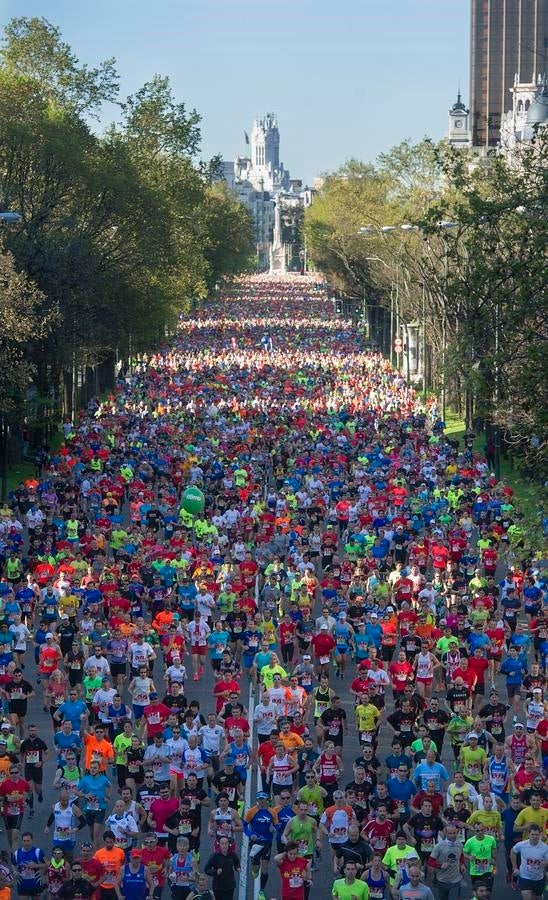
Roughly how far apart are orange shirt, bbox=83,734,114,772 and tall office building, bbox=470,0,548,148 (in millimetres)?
146200

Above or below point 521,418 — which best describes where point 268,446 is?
below

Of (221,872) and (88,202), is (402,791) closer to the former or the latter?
(221,872)

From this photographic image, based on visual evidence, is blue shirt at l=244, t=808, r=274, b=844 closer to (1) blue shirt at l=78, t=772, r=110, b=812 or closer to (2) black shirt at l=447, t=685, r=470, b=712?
(1) blue shirt at l=78, t=772, r=110, b=812

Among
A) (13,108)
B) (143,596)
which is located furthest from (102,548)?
(13,108)

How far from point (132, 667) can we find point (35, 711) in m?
1.25

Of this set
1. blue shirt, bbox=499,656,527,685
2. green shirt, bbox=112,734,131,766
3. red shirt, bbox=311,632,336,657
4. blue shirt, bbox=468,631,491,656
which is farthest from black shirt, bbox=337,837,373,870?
red shirt, bbox=311,632,336,657

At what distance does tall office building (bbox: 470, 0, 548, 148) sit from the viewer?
520 ft

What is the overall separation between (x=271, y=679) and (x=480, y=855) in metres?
4.96

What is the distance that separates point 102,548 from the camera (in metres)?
25.7

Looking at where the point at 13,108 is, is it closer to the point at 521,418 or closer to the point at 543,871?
the point at 521,418

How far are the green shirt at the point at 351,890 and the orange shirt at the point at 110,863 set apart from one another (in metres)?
1.64

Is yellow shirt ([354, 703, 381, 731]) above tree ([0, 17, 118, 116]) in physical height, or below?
below

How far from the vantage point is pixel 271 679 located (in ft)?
56.5

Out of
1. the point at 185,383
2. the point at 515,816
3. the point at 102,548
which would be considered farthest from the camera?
the point at 185,383
